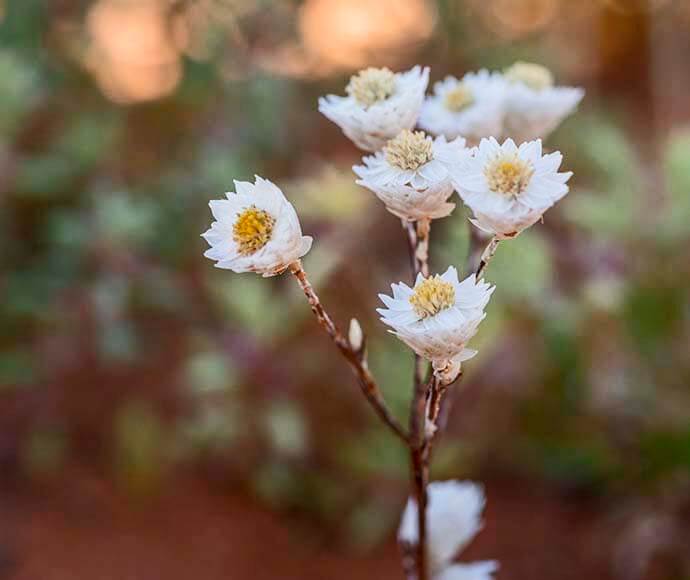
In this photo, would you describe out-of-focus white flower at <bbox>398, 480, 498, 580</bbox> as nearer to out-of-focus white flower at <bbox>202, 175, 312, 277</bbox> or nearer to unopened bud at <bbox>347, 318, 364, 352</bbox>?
unopened bud at <bbox>347, 318, 364, 352</bbox>

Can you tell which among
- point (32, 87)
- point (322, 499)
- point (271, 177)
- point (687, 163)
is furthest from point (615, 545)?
point (32, 87)

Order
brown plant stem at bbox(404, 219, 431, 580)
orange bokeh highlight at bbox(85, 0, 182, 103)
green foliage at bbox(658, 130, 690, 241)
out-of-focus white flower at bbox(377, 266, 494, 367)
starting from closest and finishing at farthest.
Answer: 1. out-of-focus white flower at bbox(377, 266, 494, 367)
2. brown plant stem at bbox(404, 219, 431, 580)
3. green foliage at bbox(658, 130, 690, 241)
4. orange bokeh highlight at bbox(85, 0, 182, 103)

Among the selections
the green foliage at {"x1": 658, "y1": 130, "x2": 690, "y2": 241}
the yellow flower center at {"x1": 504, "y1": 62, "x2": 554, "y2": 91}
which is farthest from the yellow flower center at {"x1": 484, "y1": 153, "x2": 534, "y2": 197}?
the green foliage at {"x1": 658, "y1": 130, "x2": 690, "y2": 241}

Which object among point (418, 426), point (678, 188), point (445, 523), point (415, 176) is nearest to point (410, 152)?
point (415, 176)

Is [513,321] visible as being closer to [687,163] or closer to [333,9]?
[687,163]

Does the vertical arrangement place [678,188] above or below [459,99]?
above

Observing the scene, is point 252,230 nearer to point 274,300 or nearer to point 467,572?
point 467,572

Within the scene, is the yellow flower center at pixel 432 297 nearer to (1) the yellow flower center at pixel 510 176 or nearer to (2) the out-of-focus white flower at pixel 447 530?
(1) the yellow flower center at pixel 510 176
